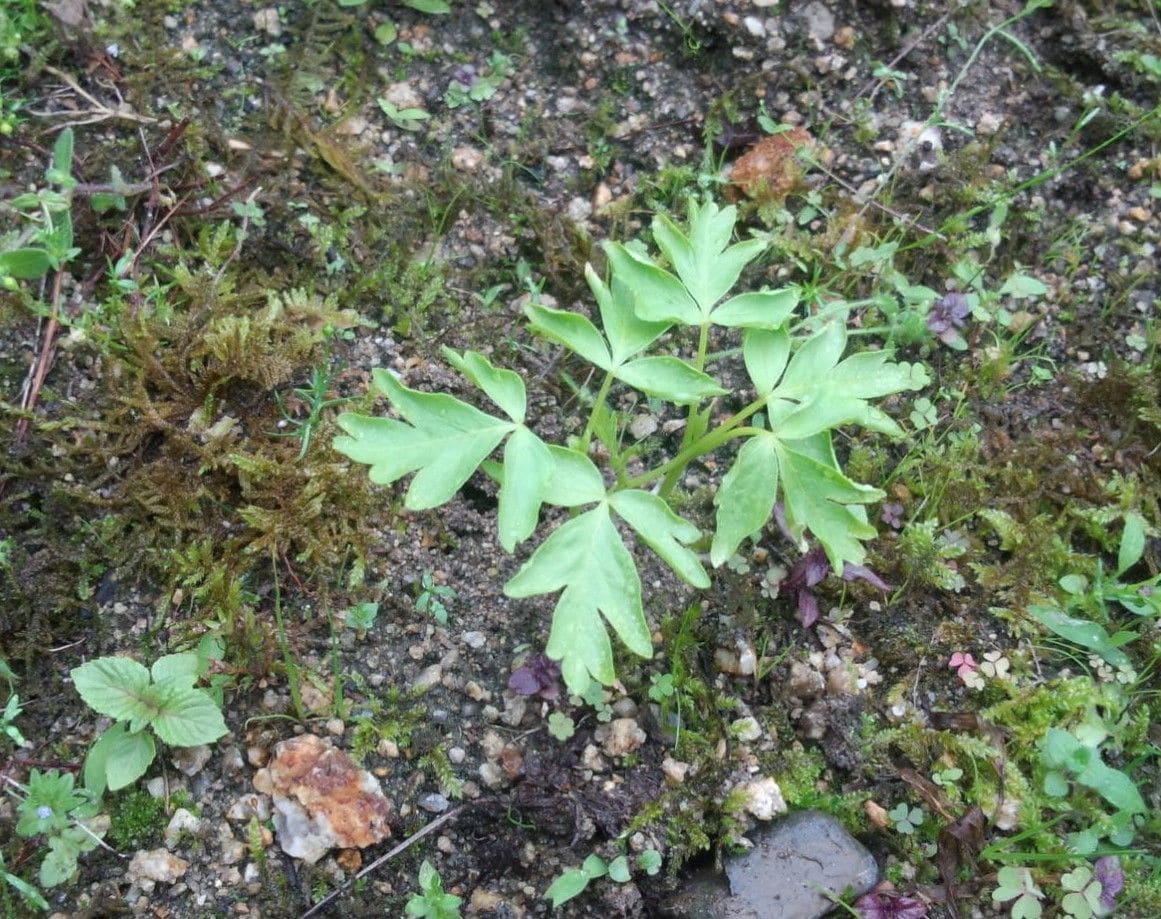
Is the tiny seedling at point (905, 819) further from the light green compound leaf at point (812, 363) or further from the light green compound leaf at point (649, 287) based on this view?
the light green compound leaf at point (649, 287)

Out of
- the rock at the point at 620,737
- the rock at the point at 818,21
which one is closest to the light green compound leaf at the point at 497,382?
the rock at the point at 620,737

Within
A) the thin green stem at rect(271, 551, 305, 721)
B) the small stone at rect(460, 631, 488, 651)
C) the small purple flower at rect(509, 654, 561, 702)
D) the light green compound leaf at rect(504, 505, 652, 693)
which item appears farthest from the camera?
the small stone at rect(460, 631, 488, 651)

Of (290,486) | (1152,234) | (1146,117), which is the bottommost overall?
(290,486)

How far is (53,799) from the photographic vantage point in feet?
6.77

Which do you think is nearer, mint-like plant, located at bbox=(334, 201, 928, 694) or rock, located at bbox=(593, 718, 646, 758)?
mint-like plant, located at bbox=(334, 201, 928, 694)

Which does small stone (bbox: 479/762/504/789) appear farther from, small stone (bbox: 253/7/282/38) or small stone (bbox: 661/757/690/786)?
small stone (bbox: 253/7/282/38)

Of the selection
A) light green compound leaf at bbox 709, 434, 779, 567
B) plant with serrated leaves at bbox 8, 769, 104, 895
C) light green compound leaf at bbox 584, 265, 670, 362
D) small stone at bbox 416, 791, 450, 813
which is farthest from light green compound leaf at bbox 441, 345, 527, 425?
plant with serrated leaves at bbox 8, 769, 104, 895

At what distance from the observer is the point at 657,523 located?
1970mm

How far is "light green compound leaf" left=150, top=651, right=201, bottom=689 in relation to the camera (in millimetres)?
2152

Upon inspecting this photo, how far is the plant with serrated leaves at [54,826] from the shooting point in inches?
80.7

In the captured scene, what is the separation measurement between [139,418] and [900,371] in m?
1.90

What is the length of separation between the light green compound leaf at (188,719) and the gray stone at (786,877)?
111 cm

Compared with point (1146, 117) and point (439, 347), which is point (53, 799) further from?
point (1146, 117)

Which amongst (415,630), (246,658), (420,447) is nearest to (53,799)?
(246,658)
